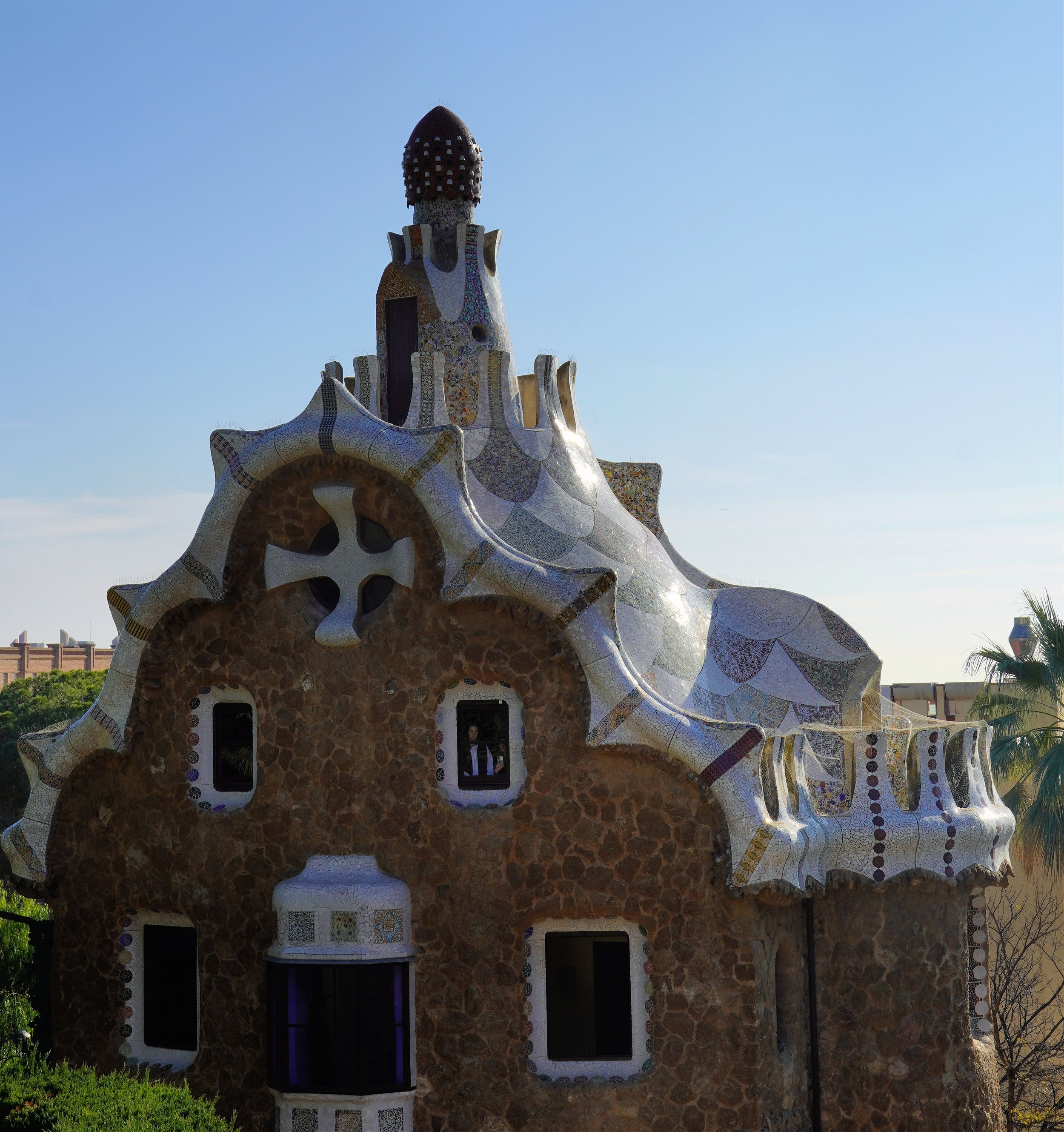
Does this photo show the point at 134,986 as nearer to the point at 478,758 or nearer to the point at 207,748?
the point at 207,748

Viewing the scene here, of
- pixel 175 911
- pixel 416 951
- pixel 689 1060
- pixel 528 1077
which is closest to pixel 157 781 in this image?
pixel 175 911

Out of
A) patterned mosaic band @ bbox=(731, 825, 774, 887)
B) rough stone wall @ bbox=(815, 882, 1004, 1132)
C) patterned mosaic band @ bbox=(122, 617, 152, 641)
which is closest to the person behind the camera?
patterned mosaic band @ bbox=(731, 825, 774, 887)

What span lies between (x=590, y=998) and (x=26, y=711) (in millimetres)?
17200

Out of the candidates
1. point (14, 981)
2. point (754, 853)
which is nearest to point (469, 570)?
point (754, 853)

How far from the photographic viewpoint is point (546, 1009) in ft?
37.7

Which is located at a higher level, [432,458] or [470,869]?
[432,458]

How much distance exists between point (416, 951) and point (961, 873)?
436 cm

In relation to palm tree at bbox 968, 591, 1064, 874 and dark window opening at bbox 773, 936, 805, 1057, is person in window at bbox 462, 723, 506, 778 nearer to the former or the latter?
dark window opening at bbox 773, 936, 805, 1057

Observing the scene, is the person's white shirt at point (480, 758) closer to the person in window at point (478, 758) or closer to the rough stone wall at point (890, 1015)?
the person in window at point (478, 758)

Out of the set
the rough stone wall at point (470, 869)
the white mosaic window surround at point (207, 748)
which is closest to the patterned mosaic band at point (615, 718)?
the rough stone wall at point (470, 869)

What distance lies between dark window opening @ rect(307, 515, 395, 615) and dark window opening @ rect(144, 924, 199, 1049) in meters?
2.91

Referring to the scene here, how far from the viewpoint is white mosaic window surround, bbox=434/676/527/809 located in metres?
11.6

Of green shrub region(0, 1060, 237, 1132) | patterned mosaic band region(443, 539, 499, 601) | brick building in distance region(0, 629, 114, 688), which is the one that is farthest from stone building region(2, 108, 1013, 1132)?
brick building in distance region(0, 629, 114, 688)

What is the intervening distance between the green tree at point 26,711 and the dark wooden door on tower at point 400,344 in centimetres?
1163
